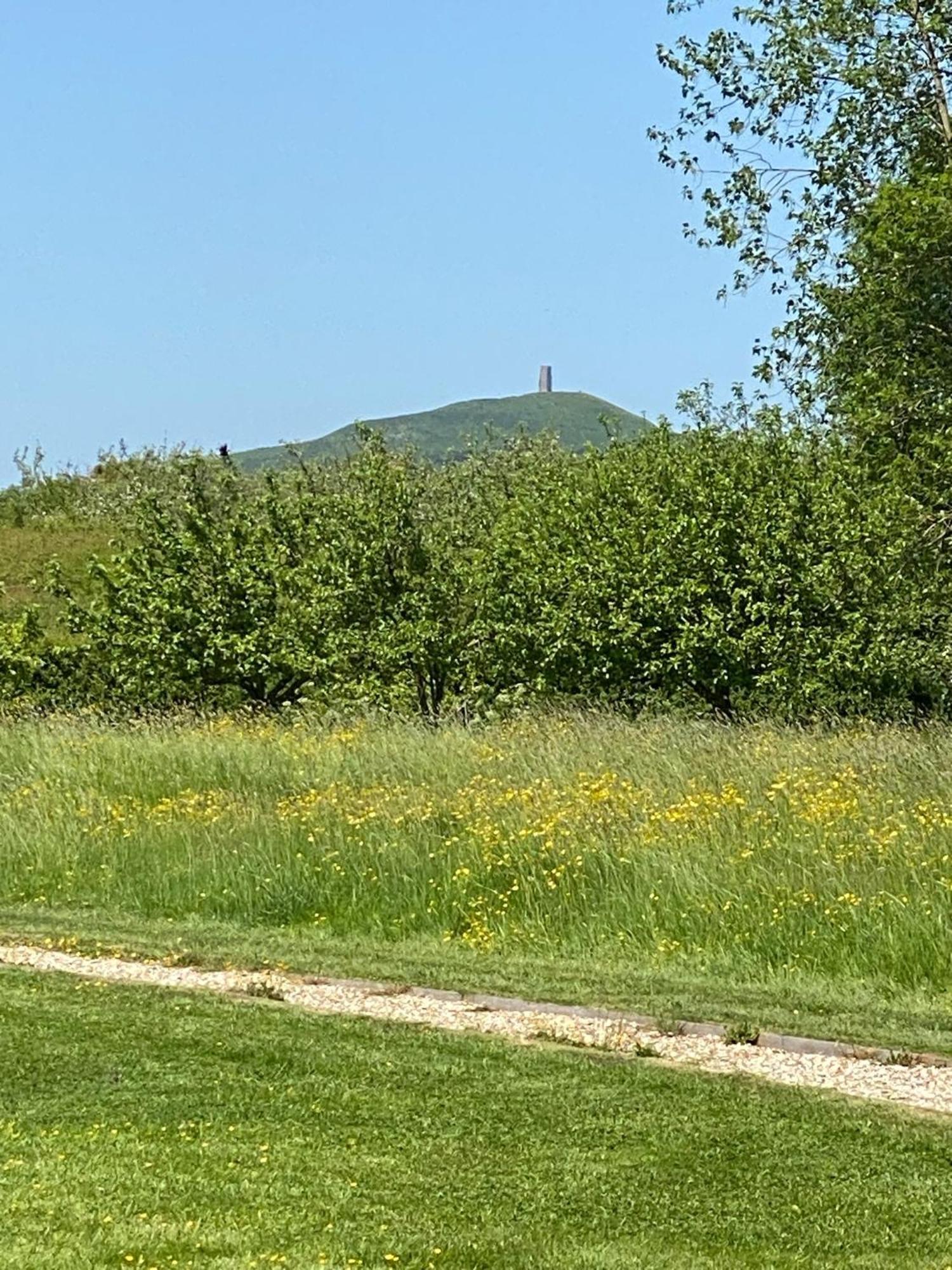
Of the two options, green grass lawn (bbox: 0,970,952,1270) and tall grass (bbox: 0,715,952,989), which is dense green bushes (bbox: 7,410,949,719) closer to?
tall grass (bbox: 0,715,952,989)

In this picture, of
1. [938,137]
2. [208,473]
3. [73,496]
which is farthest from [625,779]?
[73,496]

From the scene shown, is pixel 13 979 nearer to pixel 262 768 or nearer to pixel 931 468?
pixel 262 768

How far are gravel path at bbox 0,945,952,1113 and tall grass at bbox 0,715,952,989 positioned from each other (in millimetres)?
2062

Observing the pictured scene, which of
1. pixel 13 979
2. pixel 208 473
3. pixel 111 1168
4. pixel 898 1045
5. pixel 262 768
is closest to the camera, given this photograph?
pixel 111 1168

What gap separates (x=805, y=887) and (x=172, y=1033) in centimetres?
521

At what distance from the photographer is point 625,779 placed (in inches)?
609

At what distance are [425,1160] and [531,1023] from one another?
3037 mm

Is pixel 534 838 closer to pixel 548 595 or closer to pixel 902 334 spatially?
pixel 548 595

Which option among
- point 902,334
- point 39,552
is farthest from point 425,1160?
point 39,552

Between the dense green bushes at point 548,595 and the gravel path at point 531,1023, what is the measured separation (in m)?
11.4

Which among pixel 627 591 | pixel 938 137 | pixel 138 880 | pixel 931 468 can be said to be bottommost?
pixel 138 880

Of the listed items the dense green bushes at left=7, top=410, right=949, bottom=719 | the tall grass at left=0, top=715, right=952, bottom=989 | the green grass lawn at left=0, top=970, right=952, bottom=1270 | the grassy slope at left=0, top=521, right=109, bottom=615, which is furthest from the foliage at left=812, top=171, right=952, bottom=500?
the grassy slope at left=0, top=521, right=109, bottom=615

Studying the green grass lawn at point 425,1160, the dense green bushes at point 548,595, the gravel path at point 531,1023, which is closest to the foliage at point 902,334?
the dense green bushes at point 548,595

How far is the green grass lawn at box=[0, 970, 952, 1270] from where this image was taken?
18.4ft
